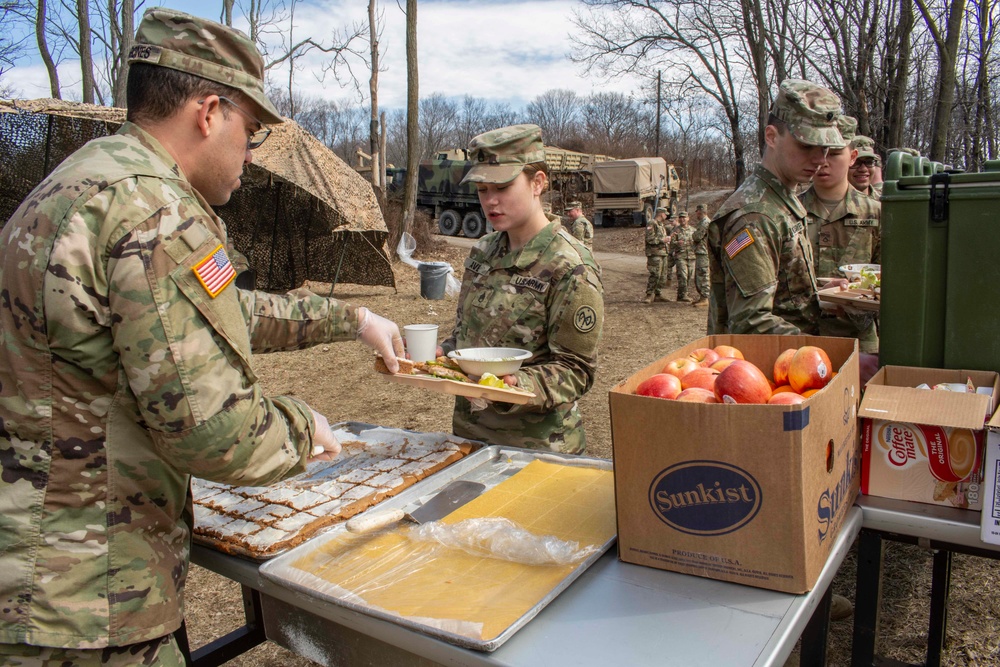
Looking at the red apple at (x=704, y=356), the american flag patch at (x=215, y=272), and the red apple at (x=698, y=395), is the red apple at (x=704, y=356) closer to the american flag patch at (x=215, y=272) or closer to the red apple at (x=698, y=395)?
the red apple at (x=698, y=395)

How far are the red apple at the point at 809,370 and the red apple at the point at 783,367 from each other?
17 mm

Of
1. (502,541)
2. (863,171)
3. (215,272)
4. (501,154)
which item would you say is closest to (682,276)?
(863,171)

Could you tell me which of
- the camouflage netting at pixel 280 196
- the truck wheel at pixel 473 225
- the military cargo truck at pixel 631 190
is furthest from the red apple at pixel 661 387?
the military cargo truck at pixel 631 190

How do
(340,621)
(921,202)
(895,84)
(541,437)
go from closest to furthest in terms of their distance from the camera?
(340,621) → (921,202) → (541,437) → (895,84)

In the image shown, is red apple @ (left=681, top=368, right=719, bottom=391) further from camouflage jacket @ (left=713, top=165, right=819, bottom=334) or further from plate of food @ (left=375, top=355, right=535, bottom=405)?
camouflage jacket @ (left=713, top=165, right=819, bottom=334)

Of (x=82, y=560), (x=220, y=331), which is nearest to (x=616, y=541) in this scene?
(x=220, y=331)

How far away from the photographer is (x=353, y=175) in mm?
11711

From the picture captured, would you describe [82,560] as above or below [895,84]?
below

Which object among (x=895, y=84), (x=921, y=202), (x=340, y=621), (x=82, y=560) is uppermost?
(x=895, y=84)

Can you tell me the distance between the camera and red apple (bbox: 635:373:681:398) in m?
1.63

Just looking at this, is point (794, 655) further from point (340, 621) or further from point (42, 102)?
point (42, 102)

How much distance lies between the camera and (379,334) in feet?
7.13

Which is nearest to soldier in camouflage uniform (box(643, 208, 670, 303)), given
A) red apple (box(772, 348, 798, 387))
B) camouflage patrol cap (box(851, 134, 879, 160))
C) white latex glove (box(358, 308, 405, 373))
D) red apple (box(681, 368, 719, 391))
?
camouflage patrol cap (box(851, 134, 879, 160))

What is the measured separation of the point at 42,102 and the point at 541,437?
9.42m
